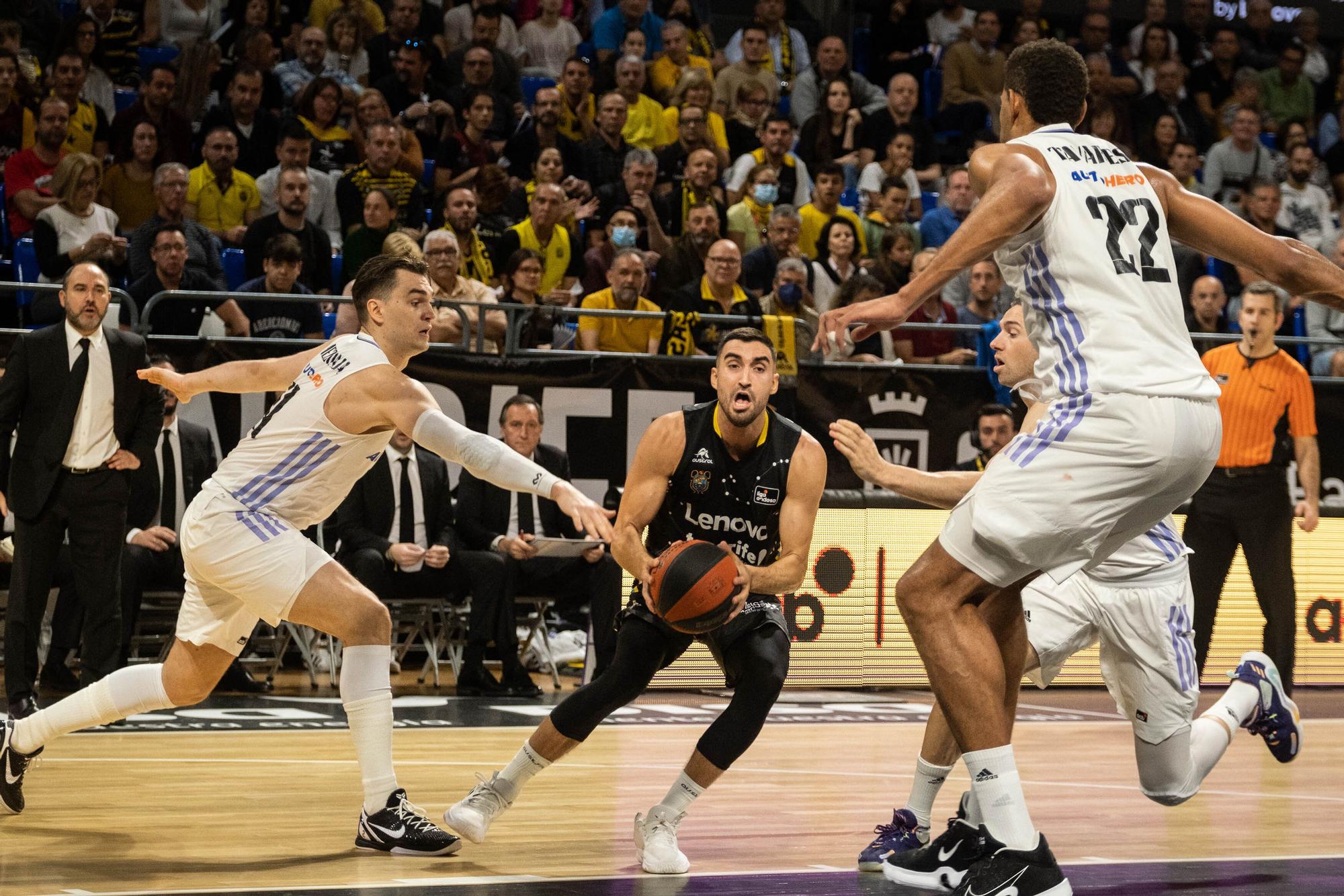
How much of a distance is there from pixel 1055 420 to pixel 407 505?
6776 mm

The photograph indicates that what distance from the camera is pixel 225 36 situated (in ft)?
44.9

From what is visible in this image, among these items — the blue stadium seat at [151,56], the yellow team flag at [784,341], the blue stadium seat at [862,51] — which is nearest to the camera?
the yellow team flag at [784,341]

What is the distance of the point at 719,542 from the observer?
5.64 meters

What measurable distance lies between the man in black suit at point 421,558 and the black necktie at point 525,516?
0.47m

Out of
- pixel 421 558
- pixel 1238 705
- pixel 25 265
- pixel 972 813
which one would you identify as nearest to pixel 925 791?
pixel 972 813

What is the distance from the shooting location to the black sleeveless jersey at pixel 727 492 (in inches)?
222

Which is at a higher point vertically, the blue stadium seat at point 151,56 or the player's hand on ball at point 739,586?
the blue stadium seat at point 151,56

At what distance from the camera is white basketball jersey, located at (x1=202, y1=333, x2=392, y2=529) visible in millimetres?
5539

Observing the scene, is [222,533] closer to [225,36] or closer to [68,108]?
[68,108]

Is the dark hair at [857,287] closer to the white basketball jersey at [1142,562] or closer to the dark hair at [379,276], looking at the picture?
the white basketball jersey at [1142,562]

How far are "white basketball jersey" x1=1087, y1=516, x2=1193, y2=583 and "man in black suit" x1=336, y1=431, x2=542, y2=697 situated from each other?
16.6 feet

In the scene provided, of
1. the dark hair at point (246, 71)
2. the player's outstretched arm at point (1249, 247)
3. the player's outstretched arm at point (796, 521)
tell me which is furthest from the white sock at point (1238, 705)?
the dark hair at point (246, 71)

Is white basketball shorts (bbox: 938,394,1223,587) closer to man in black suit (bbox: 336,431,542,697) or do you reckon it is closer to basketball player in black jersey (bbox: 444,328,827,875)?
basketball player in black jersey (bbox: 444,328,827,875)

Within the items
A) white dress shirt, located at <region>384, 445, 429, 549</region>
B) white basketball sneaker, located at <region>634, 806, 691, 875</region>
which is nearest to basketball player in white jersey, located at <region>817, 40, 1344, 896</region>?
white basketball sneaker, located at <region>634, 806, 691, 875</region>
